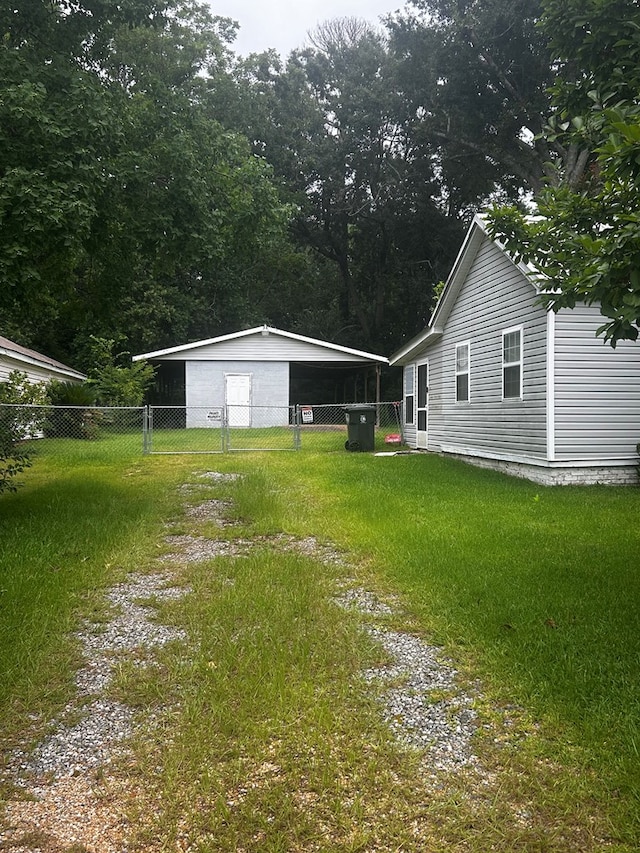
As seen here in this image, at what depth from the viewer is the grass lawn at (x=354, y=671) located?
2016 millimetres

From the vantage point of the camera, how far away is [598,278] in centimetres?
315

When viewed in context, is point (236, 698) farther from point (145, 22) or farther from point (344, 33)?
point (344, 33)

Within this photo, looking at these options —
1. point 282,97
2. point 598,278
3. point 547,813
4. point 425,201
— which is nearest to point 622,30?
point 598,278

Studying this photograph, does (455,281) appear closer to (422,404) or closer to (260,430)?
(422,404)

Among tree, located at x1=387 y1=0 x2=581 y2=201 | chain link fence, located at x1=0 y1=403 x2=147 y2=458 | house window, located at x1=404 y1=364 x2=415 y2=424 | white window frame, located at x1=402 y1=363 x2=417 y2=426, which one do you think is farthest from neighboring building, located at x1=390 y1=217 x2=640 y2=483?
tree, located at x1=387 y1=0 x2=581 y2=201

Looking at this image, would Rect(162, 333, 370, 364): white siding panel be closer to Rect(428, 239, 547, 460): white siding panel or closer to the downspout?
Rect(428, 239, 547, 460): white siding panel

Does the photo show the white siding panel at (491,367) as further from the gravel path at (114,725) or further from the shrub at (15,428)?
the shrub at (15,428)

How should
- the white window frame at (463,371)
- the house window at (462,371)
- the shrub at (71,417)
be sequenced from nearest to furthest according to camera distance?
the white window frame at (463,371)
the house window at (462,371)
the shrub at (71,417)

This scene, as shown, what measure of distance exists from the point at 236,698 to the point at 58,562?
9.26ft

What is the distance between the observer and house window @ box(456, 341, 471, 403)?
39.6ft

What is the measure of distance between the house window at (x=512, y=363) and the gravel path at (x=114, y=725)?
265 inches

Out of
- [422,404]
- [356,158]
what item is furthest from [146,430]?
[356,158]

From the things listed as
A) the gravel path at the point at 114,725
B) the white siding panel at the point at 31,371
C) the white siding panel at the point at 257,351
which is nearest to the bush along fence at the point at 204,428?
the white siding panel at the point at 31,371

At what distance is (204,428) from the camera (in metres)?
21.9
